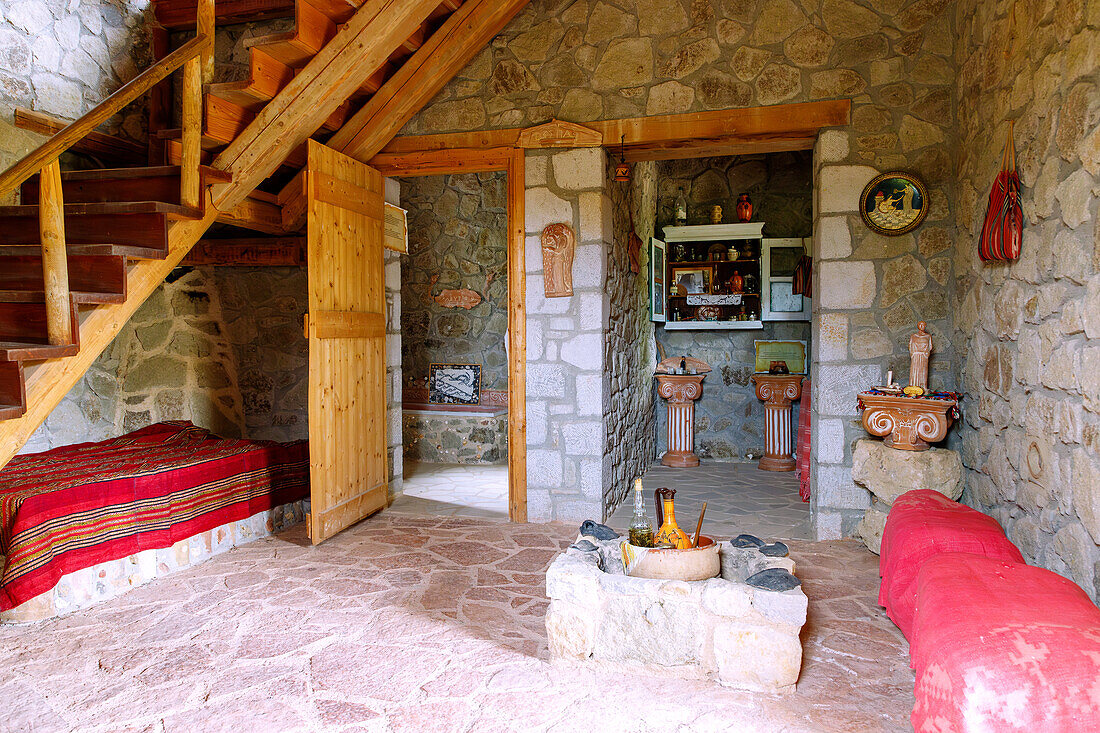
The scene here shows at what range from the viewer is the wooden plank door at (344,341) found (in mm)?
3977

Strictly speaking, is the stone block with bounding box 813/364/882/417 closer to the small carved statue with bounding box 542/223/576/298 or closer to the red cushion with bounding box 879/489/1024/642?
the red cushion with bounding box 879/489/1024/642

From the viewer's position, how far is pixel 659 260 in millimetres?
6660

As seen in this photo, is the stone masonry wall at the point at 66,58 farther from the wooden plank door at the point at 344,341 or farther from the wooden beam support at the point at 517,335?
the wooden beam support at the point at 517,335

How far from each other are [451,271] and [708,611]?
17.5ft

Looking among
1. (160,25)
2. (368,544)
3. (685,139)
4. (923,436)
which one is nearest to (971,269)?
(923,436)

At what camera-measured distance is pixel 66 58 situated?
4.25m

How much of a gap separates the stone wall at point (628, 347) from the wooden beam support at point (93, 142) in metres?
3.30

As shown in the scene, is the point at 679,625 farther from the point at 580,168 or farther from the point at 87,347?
the point at 580,168

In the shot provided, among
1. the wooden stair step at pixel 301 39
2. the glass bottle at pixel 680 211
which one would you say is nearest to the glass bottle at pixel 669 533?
the wooden stair step at pixel 301 39

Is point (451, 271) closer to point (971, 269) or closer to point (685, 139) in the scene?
point (685, 139)

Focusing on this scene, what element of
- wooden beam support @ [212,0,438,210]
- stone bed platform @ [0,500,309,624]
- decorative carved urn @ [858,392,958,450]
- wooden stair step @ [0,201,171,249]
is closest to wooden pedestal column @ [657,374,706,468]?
decorative carved urn @ [858,392,958,450]

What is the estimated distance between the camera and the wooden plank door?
3.98 m

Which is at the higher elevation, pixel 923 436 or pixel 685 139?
pixel 685 139

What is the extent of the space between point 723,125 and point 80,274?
3.59 meters
